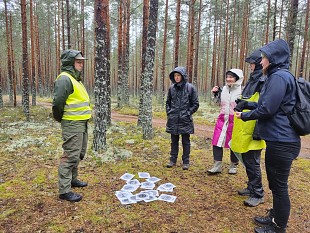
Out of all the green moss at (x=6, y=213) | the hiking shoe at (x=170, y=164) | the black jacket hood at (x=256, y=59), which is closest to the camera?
the green moss at (x=6, y=213)

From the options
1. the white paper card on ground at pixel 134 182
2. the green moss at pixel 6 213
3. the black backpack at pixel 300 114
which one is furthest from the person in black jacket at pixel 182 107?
the green moss at pixel 6 213

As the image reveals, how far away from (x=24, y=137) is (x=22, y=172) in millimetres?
3479

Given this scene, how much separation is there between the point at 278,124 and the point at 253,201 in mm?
1789

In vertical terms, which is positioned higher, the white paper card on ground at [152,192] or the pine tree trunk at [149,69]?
the pine tree trunk at [149,69]

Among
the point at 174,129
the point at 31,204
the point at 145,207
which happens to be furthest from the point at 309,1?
the point at 31,204

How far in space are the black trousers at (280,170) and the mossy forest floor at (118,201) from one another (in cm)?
57

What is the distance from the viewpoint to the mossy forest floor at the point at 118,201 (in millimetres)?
3445

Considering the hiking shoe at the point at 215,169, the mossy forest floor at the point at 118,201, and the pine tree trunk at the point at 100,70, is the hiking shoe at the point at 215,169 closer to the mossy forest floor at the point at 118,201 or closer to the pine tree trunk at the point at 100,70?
the mossy forest floor at the point at 118,201

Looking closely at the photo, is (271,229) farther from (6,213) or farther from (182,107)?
(6,213)

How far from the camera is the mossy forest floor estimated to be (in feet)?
11.3

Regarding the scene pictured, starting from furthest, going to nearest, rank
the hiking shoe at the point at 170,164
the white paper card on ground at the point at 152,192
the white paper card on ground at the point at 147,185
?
the hiking shoe at the point at 170,164 < the white paper card on ground at the point at 147,185 < the white paper card on ground at the point at 152,192

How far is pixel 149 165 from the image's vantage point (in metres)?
6.01

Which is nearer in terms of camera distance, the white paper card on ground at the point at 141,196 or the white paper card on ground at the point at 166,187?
the white paper card on ground at the point at 141,196

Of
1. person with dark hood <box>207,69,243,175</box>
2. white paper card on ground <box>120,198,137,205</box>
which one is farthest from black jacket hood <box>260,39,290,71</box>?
white paper card on ground <box>120,198,137,205</box>
